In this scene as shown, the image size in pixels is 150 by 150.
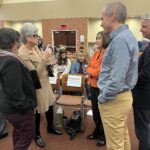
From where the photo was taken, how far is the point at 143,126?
2244 millimetres

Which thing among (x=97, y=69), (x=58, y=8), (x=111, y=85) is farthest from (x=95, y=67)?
(x=58, y=8)

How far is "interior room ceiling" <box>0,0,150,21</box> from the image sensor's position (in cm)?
648

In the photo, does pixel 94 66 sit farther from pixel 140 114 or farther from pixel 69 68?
pixel 69 68

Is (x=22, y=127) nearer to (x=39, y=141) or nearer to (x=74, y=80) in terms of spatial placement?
(x=39, y=141)

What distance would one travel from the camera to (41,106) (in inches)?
106

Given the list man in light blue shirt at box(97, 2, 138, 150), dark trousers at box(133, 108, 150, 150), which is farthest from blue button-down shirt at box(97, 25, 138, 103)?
dark trousers at box(133, 108, 150, 150)

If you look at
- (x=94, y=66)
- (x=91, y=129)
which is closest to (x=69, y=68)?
(x=91, y=129)

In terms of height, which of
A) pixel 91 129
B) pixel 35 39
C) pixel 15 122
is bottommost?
pixel 91 129

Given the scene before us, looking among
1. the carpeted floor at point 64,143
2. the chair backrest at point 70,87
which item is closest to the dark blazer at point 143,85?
the carpeted floor at point 64,143

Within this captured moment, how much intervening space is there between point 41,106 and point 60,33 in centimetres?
600

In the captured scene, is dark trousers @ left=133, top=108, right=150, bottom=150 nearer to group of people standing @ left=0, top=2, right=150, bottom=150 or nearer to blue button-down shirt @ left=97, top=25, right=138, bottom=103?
group of people standing @ left=0, top=2, right=150, bottom=150

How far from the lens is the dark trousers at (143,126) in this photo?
222 cm

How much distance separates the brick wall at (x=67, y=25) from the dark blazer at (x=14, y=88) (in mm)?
6094

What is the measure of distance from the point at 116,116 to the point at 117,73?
15.4 inches
